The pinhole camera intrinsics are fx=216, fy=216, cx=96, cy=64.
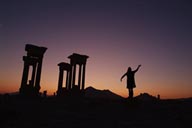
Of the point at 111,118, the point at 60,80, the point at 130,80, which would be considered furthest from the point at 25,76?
the point at 111,118

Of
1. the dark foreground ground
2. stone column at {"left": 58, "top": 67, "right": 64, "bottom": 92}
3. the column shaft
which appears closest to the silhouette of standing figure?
the dark foreground ground

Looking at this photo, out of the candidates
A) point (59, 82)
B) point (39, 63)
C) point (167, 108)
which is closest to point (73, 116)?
point (167, 108)

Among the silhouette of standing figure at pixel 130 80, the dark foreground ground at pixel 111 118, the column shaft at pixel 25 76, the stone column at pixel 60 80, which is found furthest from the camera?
the stone column at pixel 60 80

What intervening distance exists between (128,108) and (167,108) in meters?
1.95

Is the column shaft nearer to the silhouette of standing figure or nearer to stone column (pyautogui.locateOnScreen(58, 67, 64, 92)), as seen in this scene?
stone column (pyautogui.locateOnScreen(58, 67, 64, 92))

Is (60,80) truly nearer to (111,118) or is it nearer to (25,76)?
(25,76)

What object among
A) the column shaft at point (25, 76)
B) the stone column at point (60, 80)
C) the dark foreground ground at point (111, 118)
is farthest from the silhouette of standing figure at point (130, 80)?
the stone column at point (60, 80)

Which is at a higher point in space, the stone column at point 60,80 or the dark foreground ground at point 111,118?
the stone column at point 60,80

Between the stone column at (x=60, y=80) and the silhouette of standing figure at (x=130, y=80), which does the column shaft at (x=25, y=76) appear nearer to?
the stone column at (x=60, y=80)

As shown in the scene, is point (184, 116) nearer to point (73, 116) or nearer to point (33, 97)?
point (73, 116)

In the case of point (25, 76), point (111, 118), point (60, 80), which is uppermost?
point (60, 80)

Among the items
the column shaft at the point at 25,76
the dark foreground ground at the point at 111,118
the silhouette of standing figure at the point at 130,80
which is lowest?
the dark foreground ground at the point at 111,118

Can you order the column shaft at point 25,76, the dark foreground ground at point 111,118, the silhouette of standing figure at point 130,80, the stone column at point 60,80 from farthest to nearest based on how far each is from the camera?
the stone column at point 60,80, the column shaft at point 25,76, the silhouette of standing figure at point 130,80, the dark foreground ground at point 111,118

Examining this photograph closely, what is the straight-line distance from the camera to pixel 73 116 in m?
10.2
